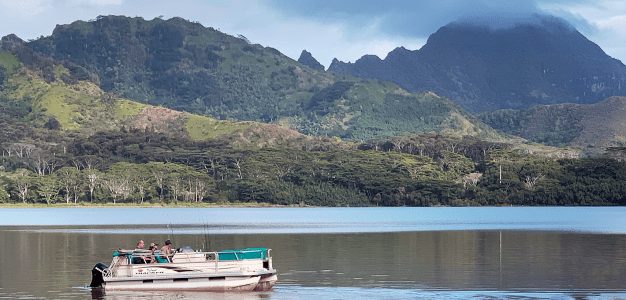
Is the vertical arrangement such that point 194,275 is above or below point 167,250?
below

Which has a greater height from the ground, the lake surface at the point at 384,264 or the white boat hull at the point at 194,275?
the white boat hull at the point at 194,275

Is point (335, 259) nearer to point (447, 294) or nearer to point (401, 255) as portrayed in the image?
point (401, 255)

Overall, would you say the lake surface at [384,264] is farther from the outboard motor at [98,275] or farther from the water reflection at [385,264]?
the outboard motor at [98,275]

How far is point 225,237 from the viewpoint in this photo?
91.5 meters

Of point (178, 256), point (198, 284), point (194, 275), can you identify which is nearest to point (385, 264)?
point (198, 284)

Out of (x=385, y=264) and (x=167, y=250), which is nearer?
(x=167, y=250)

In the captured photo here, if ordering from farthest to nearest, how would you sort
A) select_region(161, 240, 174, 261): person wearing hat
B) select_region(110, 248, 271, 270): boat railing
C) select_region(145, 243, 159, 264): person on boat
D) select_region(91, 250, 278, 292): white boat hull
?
select_region(145, 243, 159, 264): person on boat → select_region(161, 240, 174, 261): person wearing hat → select_region(110, 248, 271, 270): boat railing → select_region(91, 250, 278, 292): white boat hull

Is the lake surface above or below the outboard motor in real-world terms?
below

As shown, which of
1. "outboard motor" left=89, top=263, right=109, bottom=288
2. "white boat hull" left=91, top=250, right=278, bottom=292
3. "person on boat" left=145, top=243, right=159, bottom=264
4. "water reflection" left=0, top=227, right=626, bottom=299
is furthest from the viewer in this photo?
"outboard motor" left=89, top=263, right=109, bottom=288

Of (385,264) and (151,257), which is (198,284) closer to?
(151,257)

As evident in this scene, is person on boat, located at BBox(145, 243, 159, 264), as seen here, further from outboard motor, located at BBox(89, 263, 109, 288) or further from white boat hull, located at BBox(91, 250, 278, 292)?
outboard motor, located at BBox(89, 263, 109, 288)

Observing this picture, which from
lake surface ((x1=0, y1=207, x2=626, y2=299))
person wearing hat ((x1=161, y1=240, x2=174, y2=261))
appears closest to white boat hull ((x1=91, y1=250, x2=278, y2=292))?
person wearing hat ((x1=161, y1=240, x2=174, y2=261))

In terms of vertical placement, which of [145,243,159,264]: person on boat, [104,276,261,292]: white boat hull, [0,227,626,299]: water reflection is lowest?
[0,227,626,299]: water reflection

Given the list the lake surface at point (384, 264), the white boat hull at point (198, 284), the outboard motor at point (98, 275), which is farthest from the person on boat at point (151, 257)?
the outboard motor at point (98, 275)
